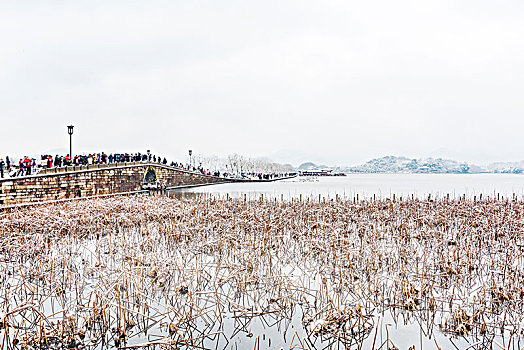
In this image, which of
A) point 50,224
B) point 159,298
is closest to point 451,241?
point 159,298

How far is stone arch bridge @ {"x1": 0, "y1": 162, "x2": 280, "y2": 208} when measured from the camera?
20.6 metres

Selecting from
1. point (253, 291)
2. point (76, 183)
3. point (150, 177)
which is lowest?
point (253, 291)

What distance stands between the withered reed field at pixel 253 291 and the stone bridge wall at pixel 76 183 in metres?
11.0

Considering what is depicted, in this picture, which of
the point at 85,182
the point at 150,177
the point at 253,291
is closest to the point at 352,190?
the point at 150,177

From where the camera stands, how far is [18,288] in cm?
606

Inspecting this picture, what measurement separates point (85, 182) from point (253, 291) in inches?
971

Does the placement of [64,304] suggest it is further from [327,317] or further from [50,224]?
[50,224]

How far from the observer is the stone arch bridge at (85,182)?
67.7 ft

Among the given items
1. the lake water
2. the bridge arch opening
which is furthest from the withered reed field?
the bridge arch opening

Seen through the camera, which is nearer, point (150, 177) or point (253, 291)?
point (253, 291)

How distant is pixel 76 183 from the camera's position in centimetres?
2558

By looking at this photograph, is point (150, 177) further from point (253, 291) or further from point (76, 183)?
point (253, 291)

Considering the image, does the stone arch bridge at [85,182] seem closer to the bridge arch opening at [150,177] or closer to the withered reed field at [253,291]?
the bridge arch opening at [150,177]

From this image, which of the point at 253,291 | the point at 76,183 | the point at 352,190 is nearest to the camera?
the point at 253,291
